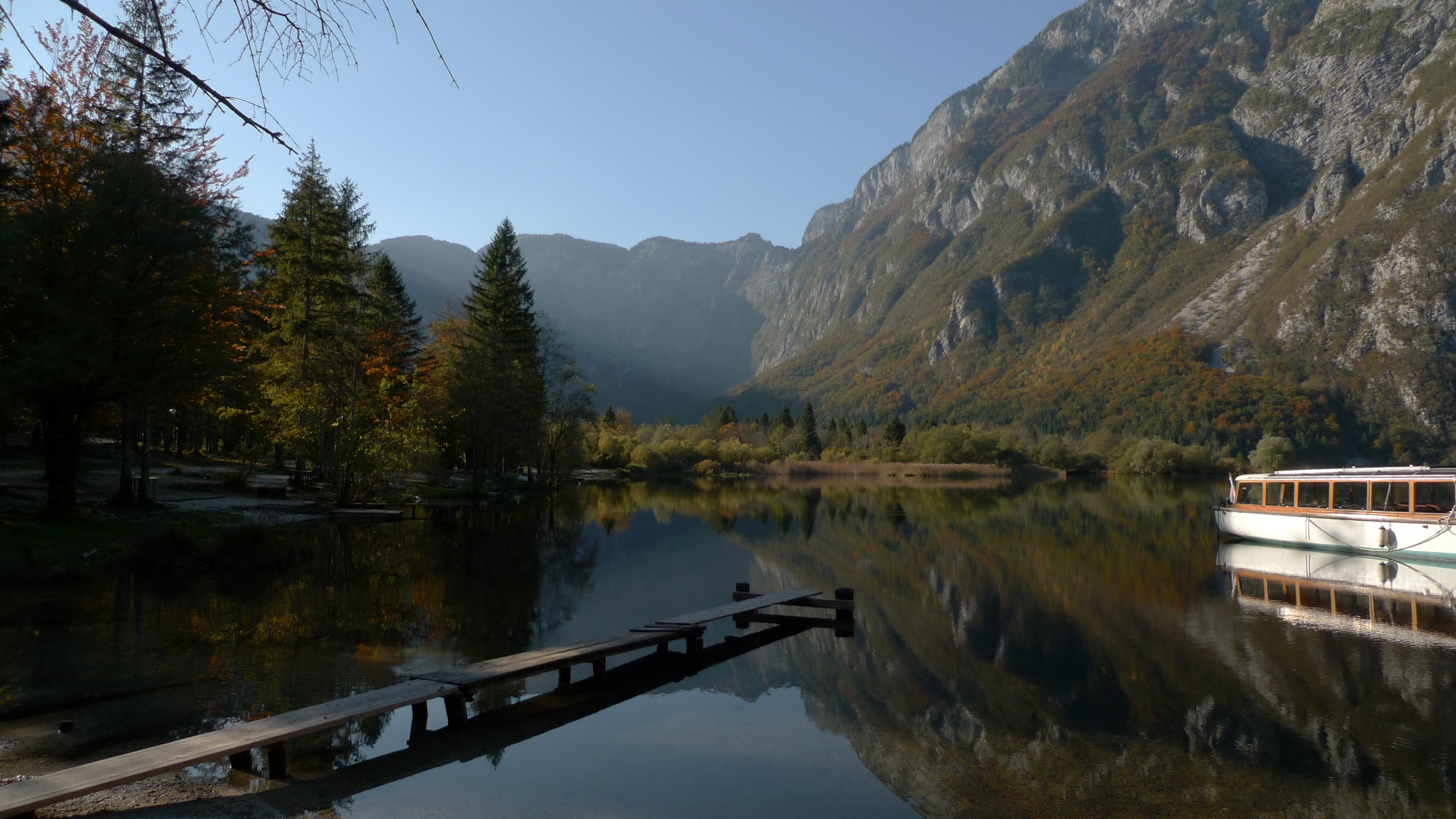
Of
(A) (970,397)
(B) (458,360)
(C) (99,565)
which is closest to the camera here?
(C) (99,565)

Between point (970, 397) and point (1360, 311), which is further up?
point (1360, 311)

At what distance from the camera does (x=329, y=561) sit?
55.7 feet

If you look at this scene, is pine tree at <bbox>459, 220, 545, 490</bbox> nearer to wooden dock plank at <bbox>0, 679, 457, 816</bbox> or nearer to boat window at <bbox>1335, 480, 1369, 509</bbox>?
wooden dock plank at <bbox>0, 679, 457, 816</bbox>

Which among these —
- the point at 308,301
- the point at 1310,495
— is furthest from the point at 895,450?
the point at 308,301

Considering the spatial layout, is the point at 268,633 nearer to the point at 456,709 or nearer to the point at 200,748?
the point at 456,709

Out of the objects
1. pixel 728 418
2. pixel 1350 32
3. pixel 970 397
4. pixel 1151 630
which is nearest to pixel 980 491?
pixel 1151 630

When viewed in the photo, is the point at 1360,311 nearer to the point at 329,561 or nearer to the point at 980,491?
the point at 980,491

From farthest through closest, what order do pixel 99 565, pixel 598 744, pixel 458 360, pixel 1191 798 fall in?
pixel 458 360 < pixel 99 565 < pixel 598 744 < pixel 1191 798

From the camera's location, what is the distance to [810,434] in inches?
4190

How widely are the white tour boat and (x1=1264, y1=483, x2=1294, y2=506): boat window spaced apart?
0.15ft

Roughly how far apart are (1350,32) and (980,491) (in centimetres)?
18566

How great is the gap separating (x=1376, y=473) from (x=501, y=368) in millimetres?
35706

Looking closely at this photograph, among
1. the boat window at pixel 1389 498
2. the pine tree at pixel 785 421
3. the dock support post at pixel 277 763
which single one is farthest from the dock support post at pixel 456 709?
the pine tree at pixel 785 421

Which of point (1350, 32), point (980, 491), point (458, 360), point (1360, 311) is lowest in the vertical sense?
point (980, 491)
